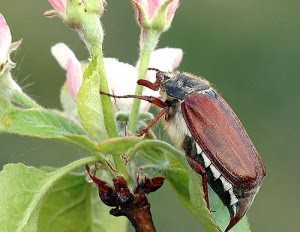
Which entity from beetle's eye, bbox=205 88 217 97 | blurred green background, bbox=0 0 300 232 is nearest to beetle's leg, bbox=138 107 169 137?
beetle's eye, bbox=205 88 217 97

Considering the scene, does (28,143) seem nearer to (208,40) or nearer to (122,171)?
(208,40)

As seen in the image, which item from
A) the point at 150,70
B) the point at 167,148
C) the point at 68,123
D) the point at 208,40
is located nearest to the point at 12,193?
the point at 68,123

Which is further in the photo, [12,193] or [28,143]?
[28,143]

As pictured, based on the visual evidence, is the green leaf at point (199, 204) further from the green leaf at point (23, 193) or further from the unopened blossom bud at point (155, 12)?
the unopened blossom bud at point (155, 12)

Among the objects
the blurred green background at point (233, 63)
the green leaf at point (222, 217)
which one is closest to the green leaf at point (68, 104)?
the green leaf at point (222, 217)

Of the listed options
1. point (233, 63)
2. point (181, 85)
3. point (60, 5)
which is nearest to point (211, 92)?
point (181, 85)
